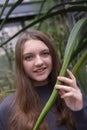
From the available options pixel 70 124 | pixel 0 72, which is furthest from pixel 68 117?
pixel 0 72

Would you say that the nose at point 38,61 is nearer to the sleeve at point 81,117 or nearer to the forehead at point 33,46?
the forehead at point 33,46

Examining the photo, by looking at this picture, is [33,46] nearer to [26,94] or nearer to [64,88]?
[26,94]

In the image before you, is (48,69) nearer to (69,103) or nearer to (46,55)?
(46,55)

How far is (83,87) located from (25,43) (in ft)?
0.66

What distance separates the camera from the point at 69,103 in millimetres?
778

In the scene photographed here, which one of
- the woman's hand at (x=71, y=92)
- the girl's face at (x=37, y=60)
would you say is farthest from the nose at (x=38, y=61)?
the woman's hand at (x=71, y=92)

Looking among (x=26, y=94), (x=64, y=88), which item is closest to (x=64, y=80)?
(x=64, y=88)

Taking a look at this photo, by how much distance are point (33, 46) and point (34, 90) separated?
12cm

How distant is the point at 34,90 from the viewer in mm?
979

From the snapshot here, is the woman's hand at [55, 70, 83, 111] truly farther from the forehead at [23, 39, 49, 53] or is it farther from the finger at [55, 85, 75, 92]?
the forehead at [23, 39, 49, 53]

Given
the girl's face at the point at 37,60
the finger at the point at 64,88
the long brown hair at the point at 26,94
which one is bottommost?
the long brown hair at the point at 26,94

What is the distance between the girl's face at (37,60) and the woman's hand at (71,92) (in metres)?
0.13

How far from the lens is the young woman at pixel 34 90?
0.90m

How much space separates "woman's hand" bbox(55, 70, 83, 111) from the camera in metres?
0.67
